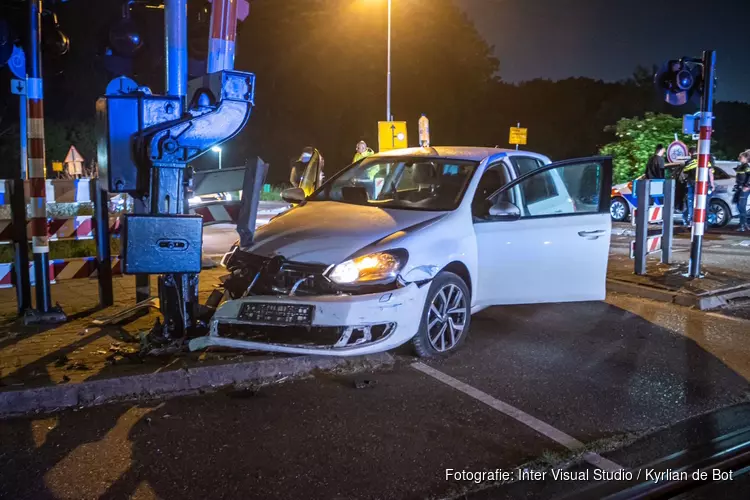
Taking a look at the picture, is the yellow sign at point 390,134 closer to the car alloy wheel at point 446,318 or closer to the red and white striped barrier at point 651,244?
the red and white striped barrier at point 651,244

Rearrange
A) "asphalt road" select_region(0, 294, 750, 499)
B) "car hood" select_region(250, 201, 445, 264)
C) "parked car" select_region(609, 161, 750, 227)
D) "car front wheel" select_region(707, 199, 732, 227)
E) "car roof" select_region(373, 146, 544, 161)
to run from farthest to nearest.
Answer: "car front wheel" select_region(707, 199, 732, 227) < "parked car" select_region(609, 161, 750, 227) < "car roof" select_region(373, 146, 544, 161) < "car hood" select_region(250, 201, 445, 264) < "asphalt road" select_region(0, 294, 750, 499)

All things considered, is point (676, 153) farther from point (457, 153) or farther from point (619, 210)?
point (457, 153)

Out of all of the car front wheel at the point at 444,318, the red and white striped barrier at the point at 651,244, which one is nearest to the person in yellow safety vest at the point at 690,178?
the red and white striped barrier at the point at 651,244

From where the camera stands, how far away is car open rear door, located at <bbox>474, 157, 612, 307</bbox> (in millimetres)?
6094

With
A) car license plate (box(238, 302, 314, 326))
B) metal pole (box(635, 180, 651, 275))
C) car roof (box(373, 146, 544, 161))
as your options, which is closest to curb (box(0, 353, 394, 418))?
car license plate (box(238, 302, 314, 326))

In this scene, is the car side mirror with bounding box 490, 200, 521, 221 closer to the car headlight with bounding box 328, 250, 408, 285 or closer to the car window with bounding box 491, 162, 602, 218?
the car window with bounding box 491, 162, 602, 218

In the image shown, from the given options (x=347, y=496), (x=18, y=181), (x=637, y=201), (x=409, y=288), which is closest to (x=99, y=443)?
(x=347, y=496)

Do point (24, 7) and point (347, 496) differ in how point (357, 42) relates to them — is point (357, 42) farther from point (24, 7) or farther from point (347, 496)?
point (347, 496)

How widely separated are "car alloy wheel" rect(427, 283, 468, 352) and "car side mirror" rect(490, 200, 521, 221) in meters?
0.74

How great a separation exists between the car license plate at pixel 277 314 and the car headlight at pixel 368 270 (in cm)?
33

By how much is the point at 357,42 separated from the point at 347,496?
42.0 metres

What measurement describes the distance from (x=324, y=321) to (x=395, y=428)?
40.0 inches

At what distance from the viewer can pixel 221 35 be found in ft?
17.4

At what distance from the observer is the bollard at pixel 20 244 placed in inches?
255
